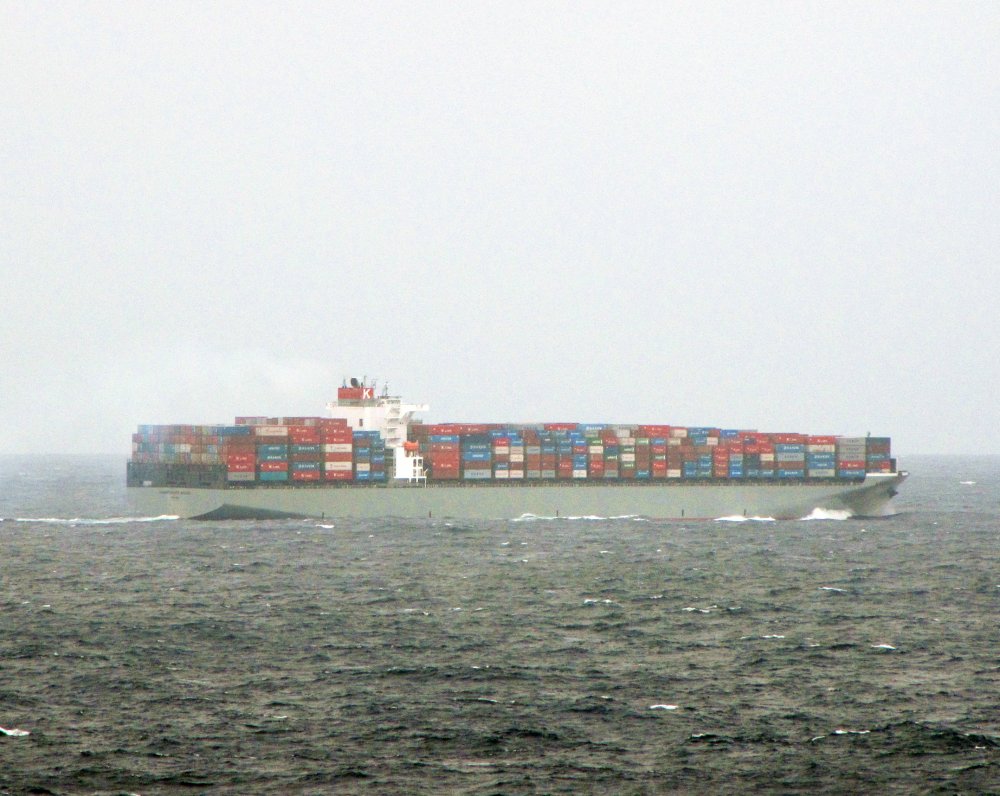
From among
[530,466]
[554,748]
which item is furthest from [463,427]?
[554,748]

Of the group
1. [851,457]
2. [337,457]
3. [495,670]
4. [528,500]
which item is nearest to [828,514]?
[851,457]

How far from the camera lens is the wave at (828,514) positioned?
94.4 meters

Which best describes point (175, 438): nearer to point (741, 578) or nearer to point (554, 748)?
point (741, 578)

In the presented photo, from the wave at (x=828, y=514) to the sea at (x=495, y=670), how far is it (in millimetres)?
26694

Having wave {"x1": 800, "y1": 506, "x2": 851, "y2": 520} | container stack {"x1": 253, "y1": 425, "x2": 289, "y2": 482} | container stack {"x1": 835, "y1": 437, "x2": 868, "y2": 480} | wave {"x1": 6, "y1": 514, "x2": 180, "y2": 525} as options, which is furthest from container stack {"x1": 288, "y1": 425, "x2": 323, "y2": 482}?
container stack {"x1": 835, "y1": 437, "x2": 868, "y2": 480}

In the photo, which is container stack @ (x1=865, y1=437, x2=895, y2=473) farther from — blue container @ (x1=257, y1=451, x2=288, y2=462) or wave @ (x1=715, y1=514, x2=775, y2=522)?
blue container @ (x1=257, y1=451, x2=288, y2=462)

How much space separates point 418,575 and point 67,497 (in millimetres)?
86264

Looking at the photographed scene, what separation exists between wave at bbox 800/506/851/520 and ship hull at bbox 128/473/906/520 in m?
0.22

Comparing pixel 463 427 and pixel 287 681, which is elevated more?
pixel 463 427

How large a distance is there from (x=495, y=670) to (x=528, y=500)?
53.5m

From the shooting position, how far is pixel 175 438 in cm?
8806

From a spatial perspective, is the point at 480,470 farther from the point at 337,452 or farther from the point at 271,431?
the point at 271,431

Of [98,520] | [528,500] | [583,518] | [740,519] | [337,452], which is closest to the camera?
[337,452]

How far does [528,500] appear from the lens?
88.8 meters
